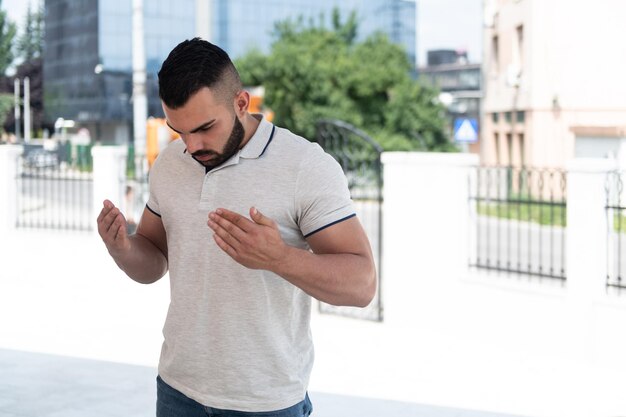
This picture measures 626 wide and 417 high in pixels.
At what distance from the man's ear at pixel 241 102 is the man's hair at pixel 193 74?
24mm

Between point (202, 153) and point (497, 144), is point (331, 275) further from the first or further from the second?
point (497, 144)

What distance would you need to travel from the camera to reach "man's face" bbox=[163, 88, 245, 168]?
2.55m

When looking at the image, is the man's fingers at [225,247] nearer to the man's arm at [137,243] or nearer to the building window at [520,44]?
the man's arm at [137,243]

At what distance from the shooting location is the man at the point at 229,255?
2.56 m

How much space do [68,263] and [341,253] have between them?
11254mm

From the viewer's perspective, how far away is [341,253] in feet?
8.42

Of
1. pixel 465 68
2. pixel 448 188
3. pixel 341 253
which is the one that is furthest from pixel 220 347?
pixel 465 68

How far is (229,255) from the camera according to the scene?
2.47 m

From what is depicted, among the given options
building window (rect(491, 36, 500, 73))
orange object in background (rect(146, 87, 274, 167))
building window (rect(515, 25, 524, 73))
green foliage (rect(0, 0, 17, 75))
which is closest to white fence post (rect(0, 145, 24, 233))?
orange object in background (rect(146, 87, 274, 167))

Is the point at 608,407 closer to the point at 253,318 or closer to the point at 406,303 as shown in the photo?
the point at 406,303

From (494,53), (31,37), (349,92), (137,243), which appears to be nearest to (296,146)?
(137,243)

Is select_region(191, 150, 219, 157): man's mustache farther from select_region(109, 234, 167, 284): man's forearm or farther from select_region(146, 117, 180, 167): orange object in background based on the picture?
select_region(146, 117, 180, 167): orange object in background

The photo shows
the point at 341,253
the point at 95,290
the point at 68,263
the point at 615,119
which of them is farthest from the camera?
the point at 615,119

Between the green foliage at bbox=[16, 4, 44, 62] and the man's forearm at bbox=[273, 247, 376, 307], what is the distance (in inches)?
3133
